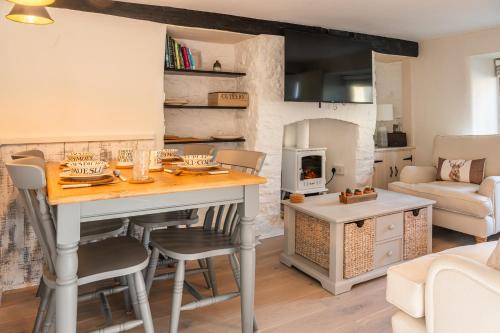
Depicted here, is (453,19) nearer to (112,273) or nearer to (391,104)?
(391,104)

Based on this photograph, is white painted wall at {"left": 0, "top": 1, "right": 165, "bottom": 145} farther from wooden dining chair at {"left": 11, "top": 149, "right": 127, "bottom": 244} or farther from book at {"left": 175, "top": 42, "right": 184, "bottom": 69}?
wooden dining chair at {"left": 11, "top": 149, "right": 127, "bottom": 244}

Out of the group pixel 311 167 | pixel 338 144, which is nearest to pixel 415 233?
pixel 311 167

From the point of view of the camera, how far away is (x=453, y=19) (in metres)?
3.84

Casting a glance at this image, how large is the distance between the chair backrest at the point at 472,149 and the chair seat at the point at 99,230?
142 inches

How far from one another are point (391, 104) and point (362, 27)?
1.46 metres

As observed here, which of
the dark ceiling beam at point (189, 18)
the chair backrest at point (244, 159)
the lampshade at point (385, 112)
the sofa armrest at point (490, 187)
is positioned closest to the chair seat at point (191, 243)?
the chair backrest at point (244, 159)

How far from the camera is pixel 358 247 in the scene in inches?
104

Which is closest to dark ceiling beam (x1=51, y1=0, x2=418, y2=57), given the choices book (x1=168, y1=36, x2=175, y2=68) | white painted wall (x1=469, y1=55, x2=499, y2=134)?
book (x1=168, y1=36, x2=175, y2=68)

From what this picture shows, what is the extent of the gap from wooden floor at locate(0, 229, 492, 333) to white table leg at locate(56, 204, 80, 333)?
0.74 m

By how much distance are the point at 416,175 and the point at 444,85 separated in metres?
1.45

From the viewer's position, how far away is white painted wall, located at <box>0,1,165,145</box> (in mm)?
2711

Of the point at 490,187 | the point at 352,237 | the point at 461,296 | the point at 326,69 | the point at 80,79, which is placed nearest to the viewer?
the point at 461,296

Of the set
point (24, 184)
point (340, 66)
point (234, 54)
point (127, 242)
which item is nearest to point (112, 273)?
point (127, 242)

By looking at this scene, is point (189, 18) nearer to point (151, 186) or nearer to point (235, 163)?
point (235, 163)
